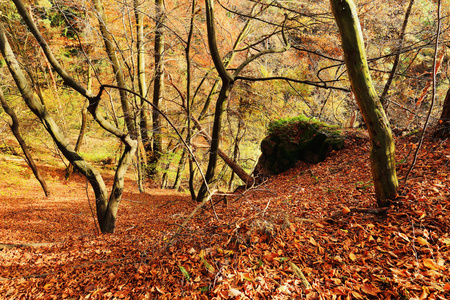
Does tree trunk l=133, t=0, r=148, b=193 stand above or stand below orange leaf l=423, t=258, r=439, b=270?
above

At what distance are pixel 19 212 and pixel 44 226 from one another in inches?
69.0

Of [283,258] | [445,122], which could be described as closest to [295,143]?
[445,122]

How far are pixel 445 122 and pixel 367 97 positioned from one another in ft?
10.4

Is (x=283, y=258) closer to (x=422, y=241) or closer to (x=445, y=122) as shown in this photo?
(x=422, y=241)

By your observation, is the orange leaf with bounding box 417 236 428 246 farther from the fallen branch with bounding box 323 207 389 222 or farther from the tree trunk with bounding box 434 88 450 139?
the tree trunk with bounding box 434 88 450 139

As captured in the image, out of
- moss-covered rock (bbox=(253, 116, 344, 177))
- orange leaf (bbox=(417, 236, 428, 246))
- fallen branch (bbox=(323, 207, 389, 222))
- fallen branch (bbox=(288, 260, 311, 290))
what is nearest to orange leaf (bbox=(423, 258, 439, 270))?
orange leaf (bbox=(417, 236, 428, 246))

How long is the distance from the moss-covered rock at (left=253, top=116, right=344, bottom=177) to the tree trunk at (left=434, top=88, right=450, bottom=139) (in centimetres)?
293

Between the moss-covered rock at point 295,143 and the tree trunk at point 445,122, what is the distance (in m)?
2.93

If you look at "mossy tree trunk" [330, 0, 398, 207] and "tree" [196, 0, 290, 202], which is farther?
"tree" [196, 0, 290, 202]

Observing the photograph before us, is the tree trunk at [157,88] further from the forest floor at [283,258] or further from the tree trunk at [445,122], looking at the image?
the tree trunk at [445,122]

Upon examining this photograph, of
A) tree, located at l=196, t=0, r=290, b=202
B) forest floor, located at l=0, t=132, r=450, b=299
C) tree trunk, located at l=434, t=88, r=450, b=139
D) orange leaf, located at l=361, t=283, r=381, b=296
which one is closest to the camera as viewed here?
orange leaf, located at l=361, t=283, r=381, b=296

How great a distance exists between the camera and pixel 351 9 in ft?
6.86

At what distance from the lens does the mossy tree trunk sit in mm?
2125

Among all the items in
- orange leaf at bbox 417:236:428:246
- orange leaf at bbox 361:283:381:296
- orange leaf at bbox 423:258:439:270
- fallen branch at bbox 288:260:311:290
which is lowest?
fallen branch at bbox 288:260:311:290
